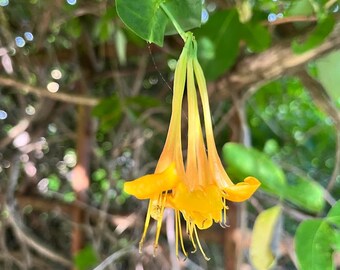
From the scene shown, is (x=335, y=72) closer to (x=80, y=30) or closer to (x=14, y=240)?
(x=80, y=30)

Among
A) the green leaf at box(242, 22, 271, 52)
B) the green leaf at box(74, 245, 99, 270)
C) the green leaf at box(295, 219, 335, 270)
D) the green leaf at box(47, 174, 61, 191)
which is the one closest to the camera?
the green leaf at box(295, 219, 335, 270)

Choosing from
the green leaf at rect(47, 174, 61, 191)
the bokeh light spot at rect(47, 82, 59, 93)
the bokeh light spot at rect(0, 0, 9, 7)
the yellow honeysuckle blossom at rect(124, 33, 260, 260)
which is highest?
the bokeh light spot at rect(0, 0, 9, 7)

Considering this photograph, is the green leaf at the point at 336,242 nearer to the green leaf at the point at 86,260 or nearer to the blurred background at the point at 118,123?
the blurred background at the point at 118,123

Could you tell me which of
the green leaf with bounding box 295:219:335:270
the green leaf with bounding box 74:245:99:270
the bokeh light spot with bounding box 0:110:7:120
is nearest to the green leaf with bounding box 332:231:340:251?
the green leaf with bounding box 295:219:335:270

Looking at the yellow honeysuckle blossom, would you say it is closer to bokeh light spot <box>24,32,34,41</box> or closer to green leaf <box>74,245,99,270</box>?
green leaf <box>74,245,99,270</box>

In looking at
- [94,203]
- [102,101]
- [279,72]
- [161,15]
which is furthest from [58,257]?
[161,15]

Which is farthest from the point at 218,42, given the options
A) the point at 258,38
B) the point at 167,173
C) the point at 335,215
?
the point at 167,173

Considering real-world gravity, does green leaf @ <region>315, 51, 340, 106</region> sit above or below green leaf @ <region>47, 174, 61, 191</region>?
below

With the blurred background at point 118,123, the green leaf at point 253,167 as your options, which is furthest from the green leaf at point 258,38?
the green leaf at point 253,167

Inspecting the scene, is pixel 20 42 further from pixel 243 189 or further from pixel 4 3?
pixel 243 189
